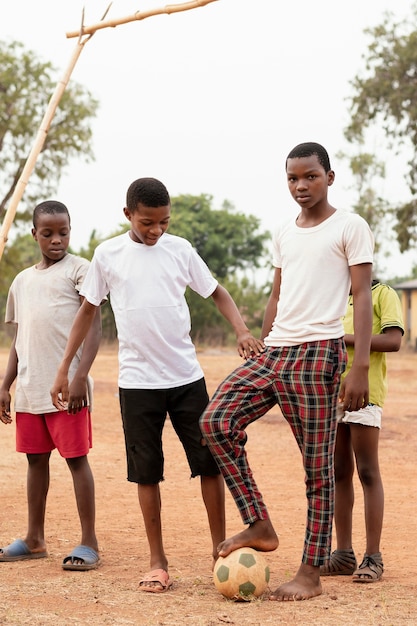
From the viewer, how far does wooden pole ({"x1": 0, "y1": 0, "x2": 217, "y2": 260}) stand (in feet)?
17.1

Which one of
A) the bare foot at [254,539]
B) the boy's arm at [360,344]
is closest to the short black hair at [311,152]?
the boy's arm at [360,344]

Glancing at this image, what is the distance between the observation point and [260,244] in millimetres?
43969

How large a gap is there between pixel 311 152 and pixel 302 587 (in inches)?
76.3

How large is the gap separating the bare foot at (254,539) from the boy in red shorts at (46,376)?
1.15 m

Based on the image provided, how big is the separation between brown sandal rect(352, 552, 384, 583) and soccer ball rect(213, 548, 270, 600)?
624mm

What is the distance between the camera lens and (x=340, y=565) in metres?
5.16

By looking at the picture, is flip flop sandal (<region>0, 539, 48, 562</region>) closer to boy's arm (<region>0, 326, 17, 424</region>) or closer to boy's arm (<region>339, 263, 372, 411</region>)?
boy's arm (<region>0, 326, 17, 424</region>)

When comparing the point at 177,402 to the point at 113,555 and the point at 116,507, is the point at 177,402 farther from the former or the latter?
the point at 116,507

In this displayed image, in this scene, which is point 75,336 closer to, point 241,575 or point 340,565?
point 241,575

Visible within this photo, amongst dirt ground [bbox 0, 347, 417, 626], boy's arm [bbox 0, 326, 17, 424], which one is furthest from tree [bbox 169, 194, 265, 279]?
boy's arm [bbox 0, 326, 17, 424]

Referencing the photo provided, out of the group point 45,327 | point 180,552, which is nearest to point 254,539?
point 180,552

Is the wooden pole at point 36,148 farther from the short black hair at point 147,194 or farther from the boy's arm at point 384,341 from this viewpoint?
the boy's arm at point 384,341

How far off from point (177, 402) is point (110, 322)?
30008 millimetres

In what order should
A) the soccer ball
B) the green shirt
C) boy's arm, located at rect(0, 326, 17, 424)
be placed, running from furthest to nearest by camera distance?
boy's arm, located at rect(0, 326, 17, 424), the green shirt, the soccer ball
